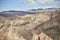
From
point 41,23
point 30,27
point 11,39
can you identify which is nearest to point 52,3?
point 41,23

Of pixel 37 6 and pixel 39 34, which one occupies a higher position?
pixel 37 6

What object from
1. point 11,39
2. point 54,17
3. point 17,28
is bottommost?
point 11,39

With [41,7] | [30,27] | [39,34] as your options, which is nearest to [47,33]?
[39,34]

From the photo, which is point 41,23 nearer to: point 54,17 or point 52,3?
point 54,17

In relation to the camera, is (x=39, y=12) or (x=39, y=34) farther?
(x=39, y=12)

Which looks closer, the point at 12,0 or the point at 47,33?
the point at 47,33

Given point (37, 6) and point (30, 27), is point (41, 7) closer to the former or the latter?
point (37, 6)
